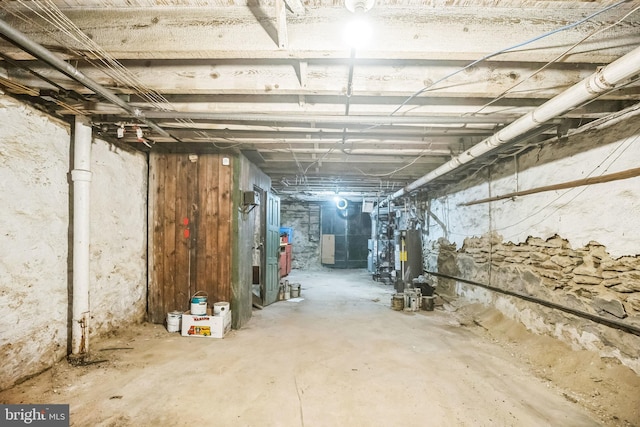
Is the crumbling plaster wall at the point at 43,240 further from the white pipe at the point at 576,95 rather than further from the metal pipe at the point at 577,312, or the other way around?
the metal pipe at the point at 577,312

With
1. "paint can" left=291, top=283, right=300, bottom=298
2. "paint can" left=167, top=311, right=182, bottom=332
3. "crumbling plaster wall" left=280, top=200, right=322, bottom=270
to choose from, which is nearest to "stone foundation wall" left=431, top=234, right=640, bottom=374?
"paint can" left=291, top=283, right=300, bottom=298

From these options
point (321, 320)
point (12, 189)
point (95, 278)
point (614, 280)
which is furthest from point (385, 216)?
point (12, 189)

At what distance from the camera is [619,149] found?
2.48 m

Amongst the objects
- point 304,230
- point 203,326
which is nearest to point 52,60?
point 203,326

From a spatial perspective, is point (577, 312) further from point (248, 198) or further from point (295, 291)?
point (295, 291)

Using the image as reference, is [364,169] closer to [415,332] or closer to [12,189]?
[415,332]

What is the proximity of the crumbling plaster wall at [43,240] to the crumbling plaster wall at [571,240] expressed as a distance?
15.8 ft

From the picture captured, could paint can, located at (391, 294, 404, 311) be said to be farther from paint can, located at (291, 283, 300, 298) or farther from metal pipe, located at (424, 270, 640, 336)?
paint can, located at (291, 283, 300, 298)

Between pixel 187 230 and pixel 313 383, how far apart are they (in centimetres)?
250

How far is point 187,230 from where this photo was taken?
3.84m

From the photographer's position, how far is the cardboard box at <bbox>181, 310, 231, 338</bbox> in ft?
11.2

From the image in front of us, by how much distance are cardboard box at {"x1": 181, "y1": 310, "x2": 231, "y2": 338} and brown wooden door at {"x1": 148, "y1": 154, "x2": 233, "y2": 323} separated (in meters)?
0.40

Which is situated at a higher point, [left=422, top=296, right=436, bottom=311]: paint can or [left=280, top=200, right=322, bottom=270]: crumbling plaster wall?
[left=280, top=200, right=322, bottom=270]: crumbling plaster wall

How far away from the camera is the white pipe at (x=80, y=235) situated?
2.70 meters
